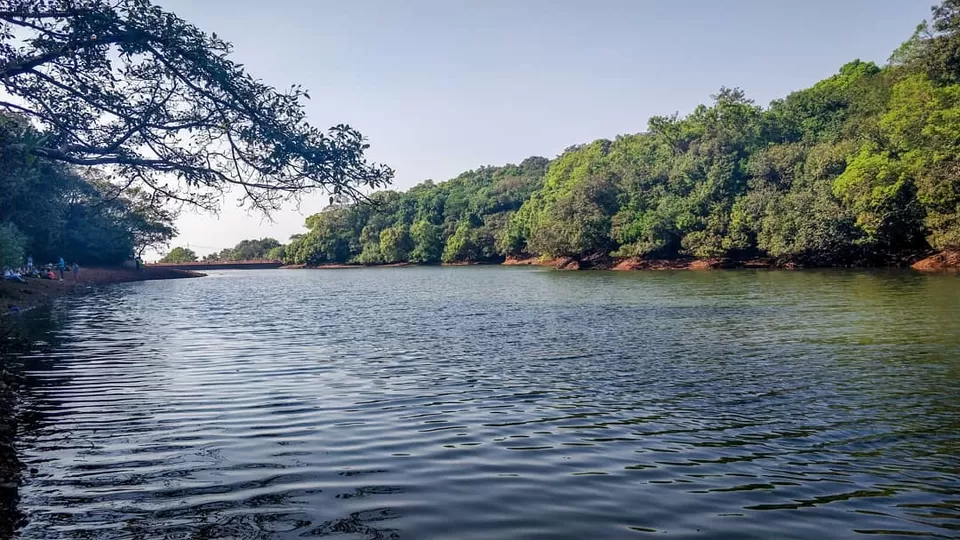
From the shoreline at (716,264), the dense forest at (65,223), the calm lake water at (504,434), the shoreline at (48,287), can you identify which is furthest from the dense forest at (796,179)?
the calm lake water at (504,434)

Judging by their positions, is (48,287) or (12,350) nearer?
(12,350)

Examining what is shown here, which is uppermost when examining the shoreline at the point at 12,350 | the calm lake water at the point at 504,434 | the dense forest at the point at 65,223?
the dense forest at the point at 65,223

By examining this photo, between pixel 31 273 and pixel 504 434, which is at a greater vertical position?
pixel 31 273

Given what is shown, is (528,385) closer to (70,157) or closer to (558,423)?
(558,423)

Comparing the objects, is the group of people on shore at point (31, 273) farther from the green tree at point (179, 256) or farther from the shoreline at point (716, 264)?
the green tree at point (179, 256)

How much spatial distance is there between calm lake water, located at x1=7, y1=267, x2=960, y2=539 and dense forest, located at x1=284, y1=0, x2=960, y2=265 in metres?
22.4

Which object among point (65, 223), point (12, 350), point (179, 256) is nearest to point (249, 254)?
point (179, 256)

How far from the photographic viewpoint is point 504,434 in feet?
33.9

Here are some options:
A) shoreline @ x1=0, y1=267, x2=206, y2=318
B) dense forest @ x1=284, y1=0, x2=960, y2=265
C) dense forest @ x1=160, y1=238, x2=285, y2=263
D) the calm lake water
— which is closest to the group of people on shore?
shoreline @ x1=0, y1=267, x2=206, y2=318

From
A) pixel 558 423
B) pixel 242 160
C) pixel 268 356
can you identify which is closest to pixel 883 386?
pixel 558 423

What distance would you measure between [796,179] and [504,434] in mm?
75021

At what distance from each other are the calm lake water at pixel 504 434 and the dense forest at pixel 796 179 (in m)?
22.4

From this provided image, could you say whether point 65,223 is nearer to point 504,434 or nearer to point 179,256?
point 504,434

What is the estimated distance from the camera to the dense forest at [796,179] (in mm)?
60250
